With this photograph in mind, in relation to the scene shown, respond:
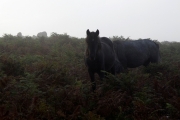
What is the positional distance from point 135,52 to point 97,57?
12.2 feet

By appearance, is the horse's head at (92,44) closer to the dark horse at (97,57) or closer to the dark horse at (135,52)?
the dark horse at (97,57)

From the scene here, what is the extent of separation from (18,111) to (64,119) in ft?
3.20

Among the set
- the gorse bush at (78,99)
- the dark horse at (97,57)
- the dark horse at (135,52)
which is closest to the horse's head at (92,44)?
the dark horse at (97,57)

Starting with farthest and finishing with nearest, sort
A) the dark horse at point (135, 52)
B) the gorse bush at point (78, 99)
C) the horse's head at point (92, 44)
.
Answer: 1. the dark horse at point (135, 52)
2. the horse's head at point (92, 44)
3. the gorse bush at point (78, 99)

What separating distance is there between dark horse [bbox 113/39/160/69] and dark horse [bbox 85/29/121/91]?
65.3 inches

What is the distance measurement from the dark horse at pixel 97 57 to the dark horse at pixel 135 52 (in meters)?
1.66

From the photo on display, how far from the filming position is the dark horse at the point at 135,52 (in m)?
10.1

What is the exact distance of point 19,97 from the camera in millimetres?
4949

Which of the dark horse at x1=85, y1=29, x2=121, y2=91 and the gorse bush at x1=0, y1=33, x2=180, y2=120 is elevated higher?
the dark horse at x1=85, y1=29, x2=121, y2=91

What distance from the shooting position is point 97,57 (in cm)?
725

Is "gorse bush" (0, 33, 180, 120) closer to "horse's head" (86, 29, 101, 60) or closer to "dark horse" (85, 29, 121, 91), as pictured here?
"dark horse" (85, 29, 121, 91)

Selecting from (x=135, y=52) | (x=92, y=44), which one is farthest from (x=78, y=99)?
(x=135, y=52)

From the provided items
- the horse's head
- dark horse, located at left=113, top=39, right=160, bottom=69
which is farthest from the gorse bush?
dark horse, located at left=113, top=39, right=160, bottom=69

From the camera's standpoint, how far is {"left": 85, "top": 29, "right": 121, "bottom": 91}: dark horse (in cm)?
692
